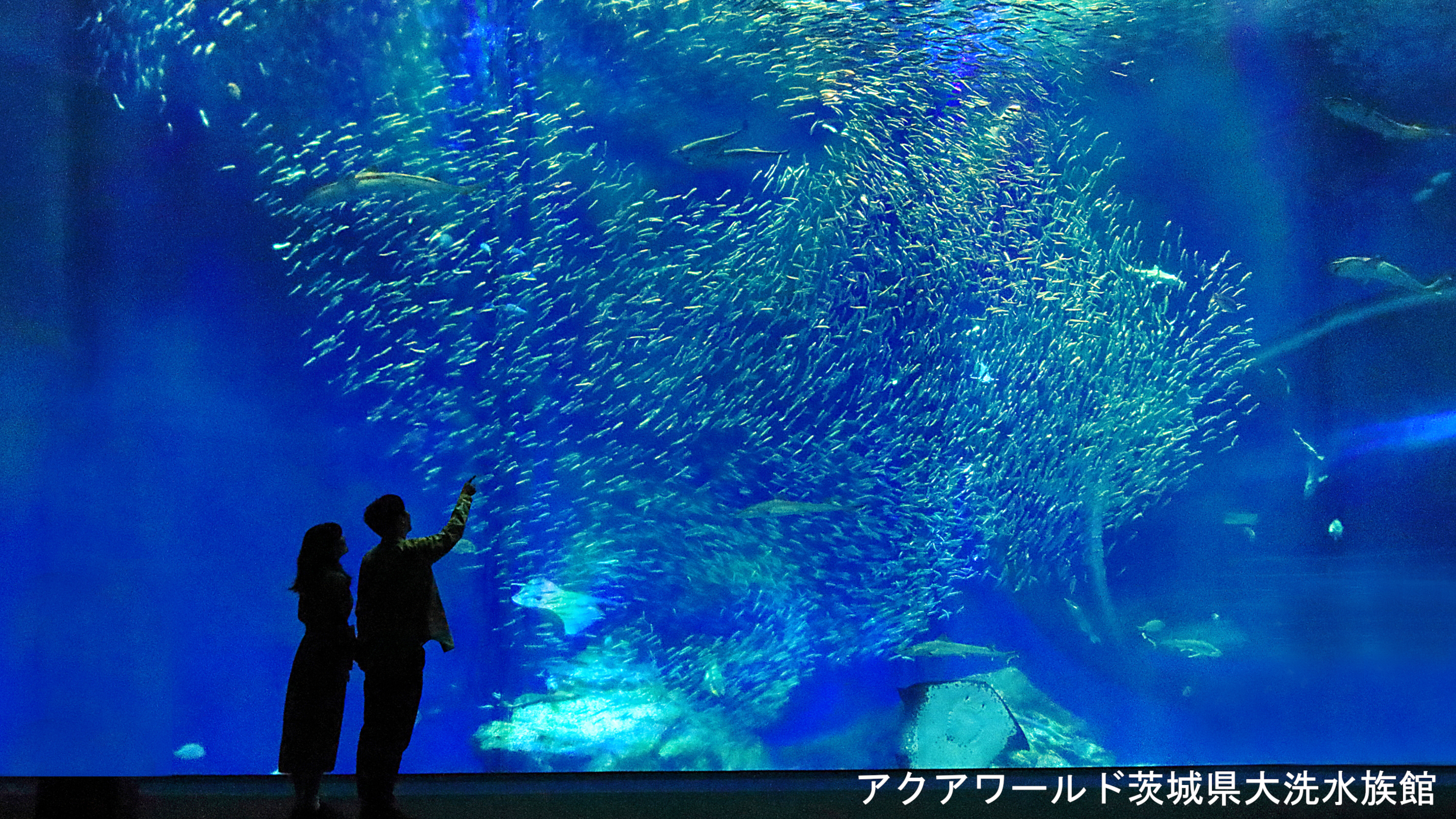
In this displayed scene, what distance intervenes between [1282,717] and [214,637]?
29.5 ft

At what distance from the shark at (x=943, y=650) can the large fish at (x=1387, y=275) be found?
4.16 m

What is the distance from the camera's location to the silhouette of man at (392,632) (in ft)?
11.9

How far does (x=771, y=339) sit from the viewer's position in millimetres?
7457

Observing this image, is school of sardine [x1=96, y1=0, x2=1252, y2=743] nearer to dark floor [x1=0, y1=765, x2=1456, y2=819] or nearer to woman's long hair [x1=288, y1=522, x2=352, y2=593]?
dark floor [x1=0, y1=765, x2=1456, y2=819]

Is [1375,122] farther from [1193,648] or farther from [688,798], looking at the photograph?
[688,798]

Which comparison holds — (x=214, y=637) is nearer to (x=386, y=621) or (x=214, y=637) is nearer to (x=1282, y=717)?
(x=386, y=621)

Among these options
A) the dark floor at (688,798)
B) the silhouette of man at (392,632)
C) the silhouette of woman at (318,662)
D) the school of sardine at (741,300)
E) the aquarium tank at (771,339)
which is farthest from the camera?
the school of sardine at (741,300)

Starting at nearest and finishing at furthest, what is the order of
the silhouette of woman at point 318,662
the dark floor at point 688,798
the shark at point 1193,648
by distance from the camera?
the silhouette of woman at point 318,662
the dark floor at point 688,798
the shark at point 1193,648

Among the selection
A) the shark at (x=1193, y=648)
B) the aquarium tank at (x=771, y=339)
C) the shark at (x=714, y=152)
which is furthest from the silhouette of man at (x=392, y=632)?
the shark at (x=1193, y=648)

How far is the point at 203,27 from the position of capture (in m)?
7.11

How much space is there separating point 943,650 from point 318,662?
4.84m

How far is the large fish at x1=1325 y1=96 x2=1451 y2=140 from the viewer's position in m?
7.19

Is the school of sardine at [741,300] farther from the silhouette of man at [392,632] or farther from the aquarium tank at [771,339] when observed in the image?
the silhouette of man at [392,632]

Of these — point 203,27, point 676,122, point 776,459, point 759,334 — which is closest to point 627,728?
point 776,459
